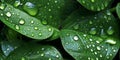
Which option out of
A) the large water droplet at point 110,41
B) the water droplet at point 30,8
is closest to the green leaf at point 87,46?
the large water droplet at point 110,41

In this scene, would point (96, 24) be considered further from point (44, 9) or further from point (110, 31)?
point (44, 9)

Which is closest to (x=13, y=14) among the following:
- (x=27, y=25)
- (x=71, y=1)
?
(x=27, y=25)

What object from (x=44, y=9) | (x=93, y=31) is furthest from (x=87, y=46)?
(x=44, y=9)

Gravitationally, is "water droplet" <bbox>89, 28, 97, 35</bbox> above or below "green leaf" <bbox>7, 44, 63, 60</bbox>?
above

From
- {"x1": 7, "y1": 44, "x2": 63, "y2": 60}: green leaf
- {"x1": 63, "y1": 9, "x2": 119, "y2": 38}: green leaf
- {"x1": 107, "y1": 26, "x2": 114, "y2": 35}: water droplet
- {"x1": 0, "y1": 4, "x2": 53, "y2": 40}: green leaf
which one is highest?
{"x1": 0, "y1": 4, "x2": 53, "y2": 40}: green leaf

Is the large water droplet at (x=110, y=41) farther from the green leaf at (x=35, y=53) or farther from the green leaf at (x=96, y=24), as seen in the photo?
the green leaf at (x=35, y=53)

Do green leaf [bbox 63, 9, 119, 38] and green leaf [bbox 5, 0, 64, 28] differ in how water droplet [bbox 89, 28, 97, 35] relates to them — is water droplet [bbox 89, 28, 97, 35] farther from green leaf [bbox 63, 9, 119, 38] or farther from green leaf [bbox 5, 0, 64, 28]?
green leaf [bbox 5, 0, 64, 28]

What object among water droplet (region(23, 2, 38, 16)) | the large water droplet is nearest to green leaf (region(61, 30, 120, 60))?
the large water droplet
